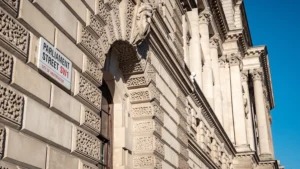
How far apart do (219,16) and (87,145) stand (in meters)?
26.9

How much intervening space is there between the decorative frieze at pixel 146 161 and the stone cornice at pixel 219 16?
20624mm

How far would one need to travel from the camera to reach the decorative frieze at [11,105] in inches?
226

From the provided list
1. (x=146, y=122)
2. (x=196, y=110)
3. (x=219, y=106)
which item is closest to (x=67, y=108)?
(x=146, y=122)

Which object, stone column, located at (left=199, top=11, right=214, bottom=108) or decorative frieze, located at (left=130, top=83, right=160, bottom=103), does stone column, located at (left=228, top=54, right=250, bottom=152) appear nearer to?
stone column, located at (left=199, top=11, right=214, bottom=108)

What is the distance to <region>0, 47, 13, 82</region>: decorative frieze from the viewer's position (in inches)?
229

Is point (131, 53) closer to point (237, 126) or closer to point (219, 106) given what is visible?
point (219, 106)

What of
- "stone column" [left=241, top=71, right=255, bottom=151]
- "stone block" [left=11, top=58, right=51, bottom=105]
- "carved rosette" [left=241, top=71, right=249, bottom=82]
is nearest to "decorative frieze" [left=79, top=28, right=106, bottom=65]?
"stone block" [left=11, top=58, right=51, bottom=105]

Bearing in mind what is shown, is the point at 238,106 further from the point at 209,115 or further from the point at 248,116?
the point at 209,115

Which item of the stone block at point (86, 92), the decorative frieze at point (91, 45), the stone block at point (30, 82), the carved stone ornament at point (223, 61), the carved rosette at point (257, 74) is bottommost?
the stone block at point (30, 82)

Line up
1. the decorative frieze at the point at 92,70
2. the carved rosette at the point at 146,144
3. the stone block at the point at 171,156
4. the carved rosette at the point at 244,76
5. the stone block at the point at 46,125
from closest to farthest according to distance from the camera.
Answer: the stone block at the point at 46,125 → the decorative frieze at the point at 92,70 → the carved rosette at the point at 146,144 → the stone block at the point at 171,156 → the carved rosette at the point at 244,76

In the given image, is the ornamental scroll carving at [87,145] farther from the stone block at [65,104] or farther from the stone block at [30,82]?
the stone block at [30,82]

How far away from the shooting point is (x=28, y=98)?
632 cm

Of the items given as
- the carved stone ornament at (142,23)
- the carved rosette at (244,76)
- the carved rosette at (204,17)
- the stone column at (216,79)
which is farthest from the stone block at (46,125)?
the carved rosette at (244,76)

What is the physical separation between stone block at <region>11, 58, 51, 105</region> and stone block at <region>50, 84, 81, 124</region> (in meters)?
0.16
